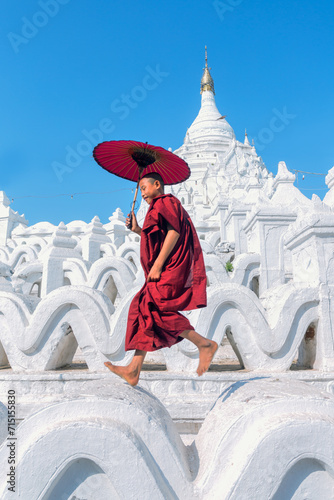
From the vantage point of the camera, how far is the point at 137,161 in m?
2.54

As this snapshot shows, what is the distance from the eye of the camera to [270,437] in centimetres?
160

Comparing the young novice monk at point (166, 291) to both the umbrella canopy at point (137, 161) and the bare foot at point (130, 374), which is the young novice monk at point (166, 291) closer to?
the bare foot at point (130, 374)

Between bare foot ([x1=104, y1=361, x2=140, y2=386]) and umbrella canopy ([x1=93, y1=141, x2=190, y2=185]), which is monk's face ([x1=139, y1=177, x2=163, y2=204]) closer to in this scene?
umbrella canopy ([x1=93, y1=141, x2=190, y2=185])

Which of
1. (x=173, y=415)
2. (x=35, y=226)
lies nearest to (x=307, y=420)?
(x=173, y=415)

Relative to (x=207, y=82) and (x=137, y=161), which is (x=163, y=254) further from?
(x=207, y=82)

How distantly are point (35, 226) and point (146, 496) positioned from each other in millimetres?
19153

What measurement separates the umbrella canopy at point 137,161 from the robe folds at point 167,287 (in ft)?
1.06

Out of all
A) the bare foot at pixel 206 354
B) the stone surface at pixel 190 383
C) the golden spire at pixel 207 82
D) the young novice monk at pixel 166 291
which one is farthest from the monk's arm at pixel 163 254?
the golden spire at pixel 207 82

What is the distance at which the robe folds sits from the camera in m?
2.17

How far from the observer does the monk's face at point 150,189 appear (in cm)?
243

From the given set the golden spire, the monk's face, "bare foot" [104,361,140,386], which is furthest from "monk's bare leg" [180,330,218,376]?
the golden spire

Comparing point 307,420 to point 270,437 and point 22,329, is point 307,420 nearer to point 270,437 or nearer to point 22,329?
point 270,437

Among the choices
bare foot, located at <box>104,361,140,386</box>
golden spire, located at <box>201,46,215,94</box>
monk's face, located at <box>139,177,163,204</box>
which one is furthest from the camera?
golden spire, located at <box>201,46,215,94</box>

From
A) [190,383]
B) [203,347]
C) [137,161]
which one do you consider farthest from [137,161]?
[190,383]
